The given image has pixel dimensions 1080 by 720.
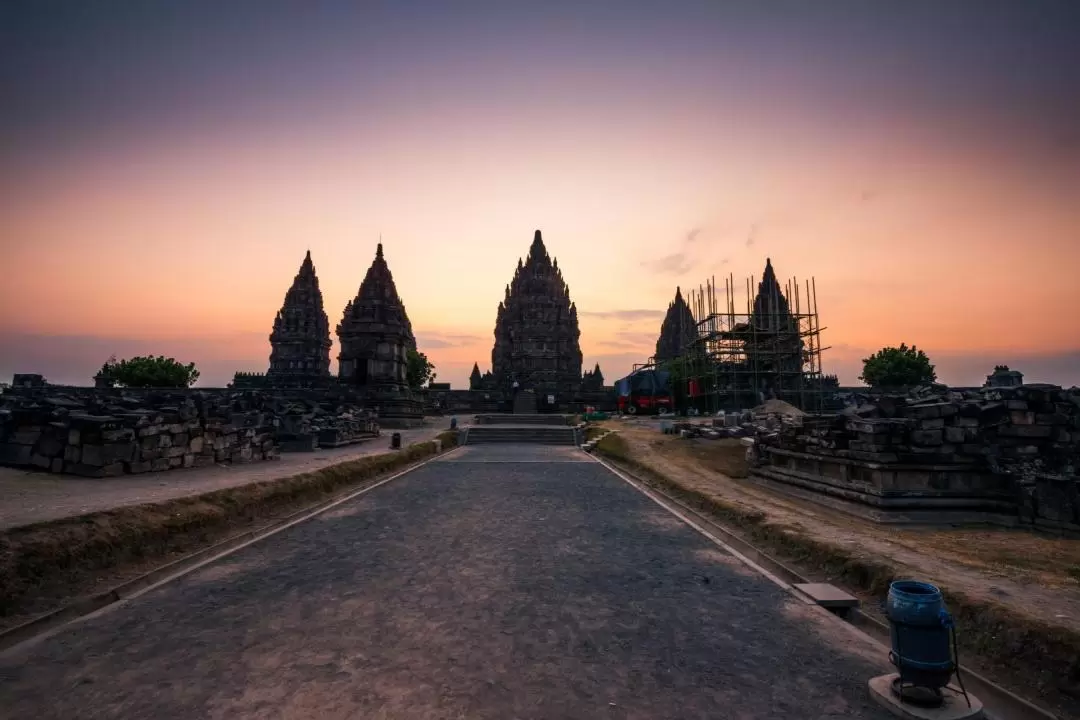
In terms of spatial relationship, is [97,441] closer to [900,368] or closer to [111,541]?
[111,541]

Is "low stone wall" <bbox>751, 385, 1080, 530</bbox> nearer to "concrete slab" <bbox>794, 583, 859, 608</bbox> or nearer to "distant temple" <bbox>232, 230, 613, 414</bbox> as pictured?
"concrete slab" <bbox>794, 583, 859, 608</bbox>

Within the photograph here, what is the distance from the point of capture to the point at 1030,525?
10.4 m

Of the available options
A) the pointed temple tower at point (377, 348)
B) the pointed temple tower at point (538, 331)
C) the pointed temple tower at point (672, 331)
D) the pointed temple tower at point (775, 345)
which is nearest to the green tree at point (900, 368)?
the pointed temple tower at point (672, 331)

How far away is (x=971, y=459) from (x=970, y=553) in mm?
4359

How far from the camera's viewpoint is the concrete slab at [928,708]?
3.57 meters

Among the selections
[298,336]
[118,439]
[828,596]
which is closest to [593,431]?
[118,439]

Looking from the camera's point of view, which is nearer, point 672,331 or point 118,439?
point 118,439

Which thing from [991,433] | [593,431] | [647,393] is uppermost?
[647,393]

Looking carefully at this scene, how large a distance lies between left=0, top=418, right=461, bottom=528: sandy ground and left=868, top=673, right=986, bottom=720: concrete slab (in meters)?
9.25

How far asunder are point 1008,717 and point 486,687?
362 cm

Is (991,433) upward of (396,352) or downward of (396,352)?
downward

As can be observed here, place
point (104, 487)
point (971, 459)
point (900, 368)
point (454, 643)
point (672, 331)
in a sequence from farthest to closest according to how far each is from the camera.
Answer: point (672, 331), point (900, 368), point (971, 459), point (104, 487), point (454, 643)

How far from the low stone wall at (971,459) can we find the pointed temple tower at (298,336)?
53054 mm

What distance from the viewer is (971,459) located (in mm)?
11242
